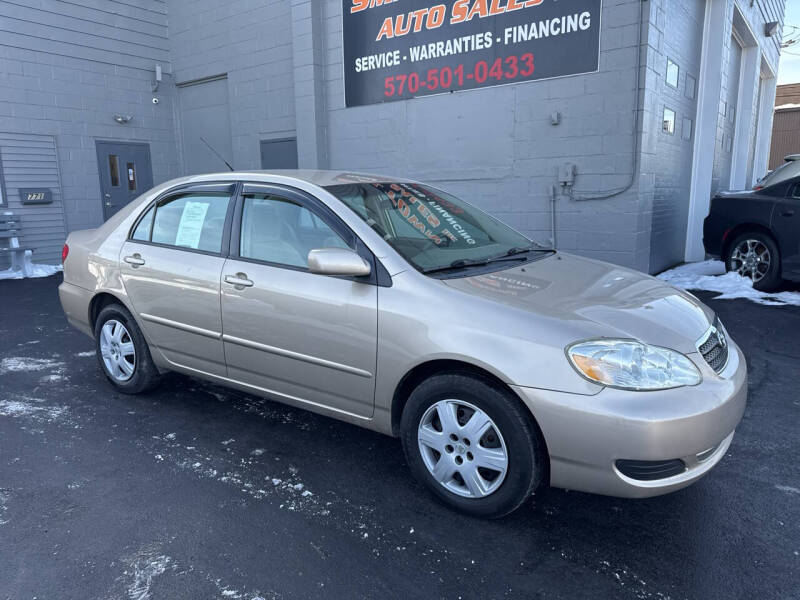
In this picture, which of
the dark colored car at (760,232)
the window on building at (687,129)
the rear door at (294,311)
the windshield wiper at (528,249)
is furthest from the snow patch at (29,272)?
the window on building at (687,129)

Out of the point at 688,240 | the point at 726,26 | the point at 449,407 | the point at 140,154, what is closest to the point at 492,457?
the point at 449,407

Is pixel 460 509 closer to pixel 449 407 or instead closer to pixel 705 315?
pixel 449 407

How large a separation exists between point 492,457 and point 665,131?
23.1 ft

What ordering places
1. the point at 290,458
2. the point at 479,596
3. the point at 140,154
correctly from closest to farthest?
the point at 479,596, the point at 290,458, the point at 140,154

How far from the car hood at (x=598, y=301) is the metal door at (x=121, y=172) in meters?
10.3

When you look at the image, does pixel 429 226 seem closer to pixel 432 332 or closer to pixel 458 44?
A: pixel 432 332

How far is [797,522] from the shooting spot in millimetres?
2629

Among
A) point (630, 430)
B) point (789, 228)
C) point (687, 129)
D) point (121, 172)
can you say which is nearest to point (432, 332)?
point (630, 430)

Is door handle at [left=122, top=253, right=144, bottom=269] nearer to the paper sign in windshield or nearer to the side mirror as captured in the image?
the paper sign in windshield

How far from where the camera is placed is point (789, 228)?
22.8 feet

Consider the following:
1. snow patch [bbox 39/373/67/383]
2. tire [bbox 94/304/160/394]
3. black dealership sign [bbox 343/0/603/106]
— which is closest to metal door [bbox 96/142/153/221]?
black dealership sign [bbox 343/0/603/106]

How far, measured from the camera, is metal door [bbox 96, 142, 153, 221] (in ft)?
37.0

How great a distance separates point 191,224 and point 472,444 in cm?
233

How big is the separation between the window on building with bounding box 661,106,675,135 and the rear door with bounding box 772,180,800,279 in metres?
1.75
